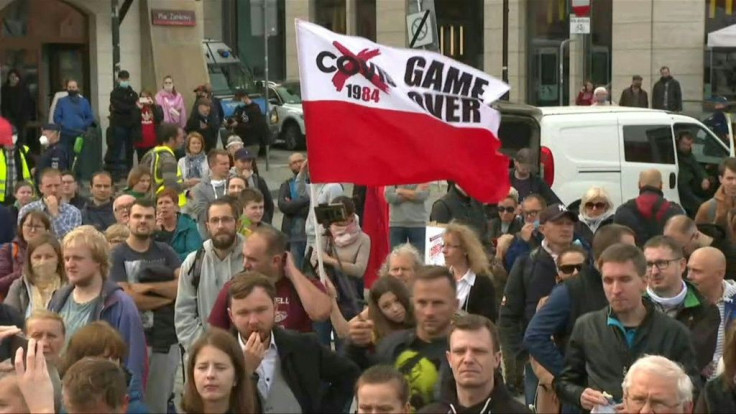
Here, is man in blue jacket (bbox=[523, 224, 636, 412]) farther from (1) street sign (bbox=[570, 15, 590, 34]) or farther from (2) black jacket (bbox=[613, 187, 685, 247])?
(1) street sign (bbox=[570, 15, 590, 34])

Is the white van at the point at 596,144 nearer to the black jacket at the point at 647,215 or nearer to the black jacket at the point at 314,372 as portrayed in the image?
the black jacket at the point at 647,215

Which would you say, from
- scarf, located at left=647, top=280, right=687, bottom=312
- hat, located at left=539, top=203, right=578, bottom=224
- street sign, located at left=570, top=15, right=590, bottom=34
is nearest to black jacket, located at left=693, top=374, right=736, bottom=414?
scarf, located at left=647, top=280, right=687, bottom=312

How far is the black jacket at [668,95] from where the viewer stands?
33281mm

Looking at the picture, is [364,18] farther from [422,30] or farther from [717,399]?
[717,399]

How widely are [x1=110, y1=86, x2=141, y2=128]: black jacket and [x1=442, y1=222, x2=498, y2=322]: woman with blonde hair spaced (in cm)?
1543

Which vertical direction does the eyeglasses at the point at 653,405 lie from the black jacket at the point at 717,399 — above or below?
above

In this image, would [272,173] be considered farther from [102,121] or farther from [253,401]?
[253,401]

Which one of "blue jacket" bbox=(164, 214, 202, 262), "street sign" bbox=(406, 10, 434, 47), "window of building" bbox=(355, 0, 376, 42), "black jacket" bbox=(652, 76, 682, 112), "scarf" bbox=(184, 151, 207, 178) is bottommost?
"blue jacket" bbox=(164, 214, 202, 262)

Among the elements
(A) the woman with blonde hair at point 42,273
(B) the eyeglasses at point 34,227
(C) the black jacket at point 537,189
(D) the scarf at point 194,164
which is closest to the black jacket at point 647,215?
(C) the black jacket at point 537,189

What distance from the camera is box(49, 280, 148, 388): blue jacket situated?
780 cm

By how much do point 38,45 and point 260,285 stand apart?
67.6ft

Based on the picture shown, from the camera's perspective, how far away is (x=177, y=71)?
28.1m

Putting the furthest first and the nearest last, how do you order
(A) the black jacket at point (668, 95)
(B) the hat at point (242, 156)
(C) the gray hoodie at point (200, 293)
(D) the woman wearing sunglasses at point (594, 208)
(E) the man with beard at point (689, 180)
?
(A) the black jacket at point (668, 95) < (E) the man with beard at point (689, 180) < (B) the hat at point (242, 156) < (D) the woman wearing sunglasses at point (594, 208) < (C) the gray hoodie at point (200, 293)

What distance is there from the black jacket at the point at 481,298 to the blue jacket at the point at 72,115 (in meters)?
15.5
